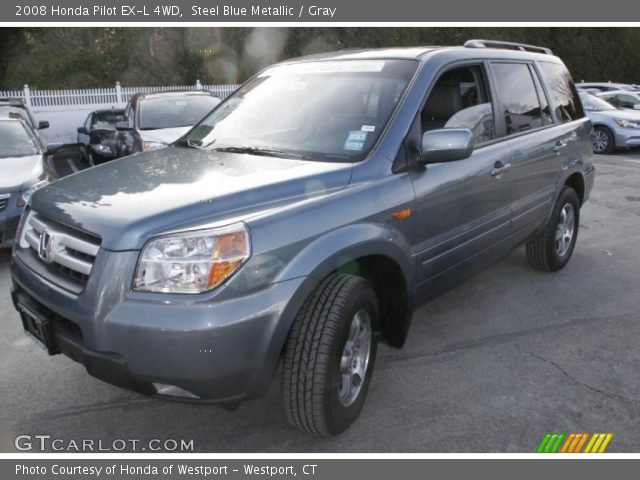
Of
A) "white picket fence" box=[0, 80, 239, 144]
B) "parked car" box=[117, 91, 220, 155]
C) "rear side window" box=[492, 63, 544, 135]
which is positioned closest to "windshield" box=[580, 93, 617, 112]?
"parked car" box=[117, 91, 220, 155]

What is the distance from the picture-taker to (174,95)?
9.48 metres

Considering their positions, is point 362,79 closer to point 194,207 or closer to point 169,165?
point 169,165

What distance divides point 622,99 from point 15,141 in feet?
45.6

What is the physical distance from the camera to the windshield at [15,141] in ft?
22.0

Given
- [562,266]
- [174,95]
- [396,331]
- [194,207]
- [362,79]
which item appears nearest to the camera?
[194,207]

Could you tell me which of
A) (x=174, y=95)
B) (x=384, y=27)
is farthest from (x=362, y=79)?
Result: (x=384, y=27)

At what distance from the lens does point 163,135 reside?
8.10 metres

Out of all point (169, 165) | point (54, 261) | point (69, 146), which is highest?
point (169, 165)

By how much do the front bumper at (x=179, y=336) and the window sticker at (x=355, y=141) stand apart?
3.18ft

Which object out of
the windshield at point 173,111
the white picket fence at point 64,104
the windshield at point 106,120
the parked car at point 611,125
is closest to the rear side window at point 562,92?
the windshield at point 173,111

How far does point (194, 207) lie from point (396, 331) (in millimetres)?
1392

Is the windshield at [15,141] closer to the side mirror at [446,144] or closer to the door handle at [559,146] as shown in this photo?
the side mirror at [446,144]

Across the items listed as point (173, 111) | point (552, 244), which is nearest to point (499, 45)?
point (552, 244)

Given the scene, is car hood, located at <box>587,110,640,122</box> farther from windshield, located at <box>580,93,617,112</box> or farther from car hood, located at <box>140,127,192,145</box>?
car hood, located at <box>140,127,192,145</box>
